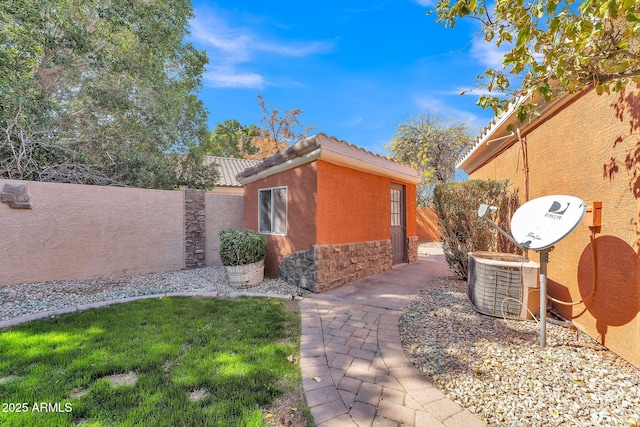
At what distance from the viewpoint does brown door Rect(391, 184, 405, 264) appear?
28.8 ft

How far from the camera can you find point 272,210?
289 inches

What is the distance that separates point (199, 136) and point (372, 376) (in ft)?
40.2

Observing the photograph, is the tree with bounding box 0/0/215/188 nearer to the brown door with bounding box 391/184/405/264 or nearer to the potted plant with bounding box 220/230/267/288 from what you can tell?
the potted plant with bounding box 220/230/267/288

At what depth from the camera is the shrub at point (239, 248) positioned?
621cm

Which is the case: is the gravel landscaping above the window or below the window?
below

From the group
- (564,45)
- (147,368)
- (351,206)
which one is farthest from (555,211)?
(147,368)

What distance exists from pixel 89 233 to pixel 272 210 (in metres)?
4.72

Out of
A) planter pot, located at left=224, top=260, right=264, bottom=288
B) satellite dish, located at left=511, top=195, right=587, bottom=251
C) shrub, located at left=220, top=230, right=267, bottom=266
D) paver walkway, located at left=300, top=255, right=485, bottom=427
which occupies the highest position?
satellite dish, located at left=511, top=195, right=587, bottom=251

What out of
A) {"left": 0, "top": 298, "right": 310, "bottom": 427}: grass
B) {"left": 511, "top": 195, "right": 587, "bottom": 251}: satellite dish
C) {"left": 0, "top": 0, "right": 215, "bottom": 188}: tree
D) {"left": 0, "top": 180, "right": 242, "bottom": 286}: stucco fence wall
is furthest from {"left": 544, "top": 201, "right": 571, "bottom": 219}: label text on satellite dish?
{"left": 0, "top": 0, "right": 215, "bottom": 188}: tree

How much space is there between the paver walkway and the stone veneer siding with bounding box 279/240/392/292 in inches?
29.7

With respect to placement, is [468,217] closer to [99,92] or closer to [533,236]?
[533,236]

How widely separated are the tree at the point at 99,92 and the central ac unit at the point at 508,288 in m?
10.2

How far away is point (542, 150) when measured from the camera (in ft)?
16.0

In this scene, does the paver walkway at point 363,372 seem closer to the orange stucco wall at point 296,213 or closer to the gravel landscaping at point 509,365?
the gravel landscaping at point 509,365
